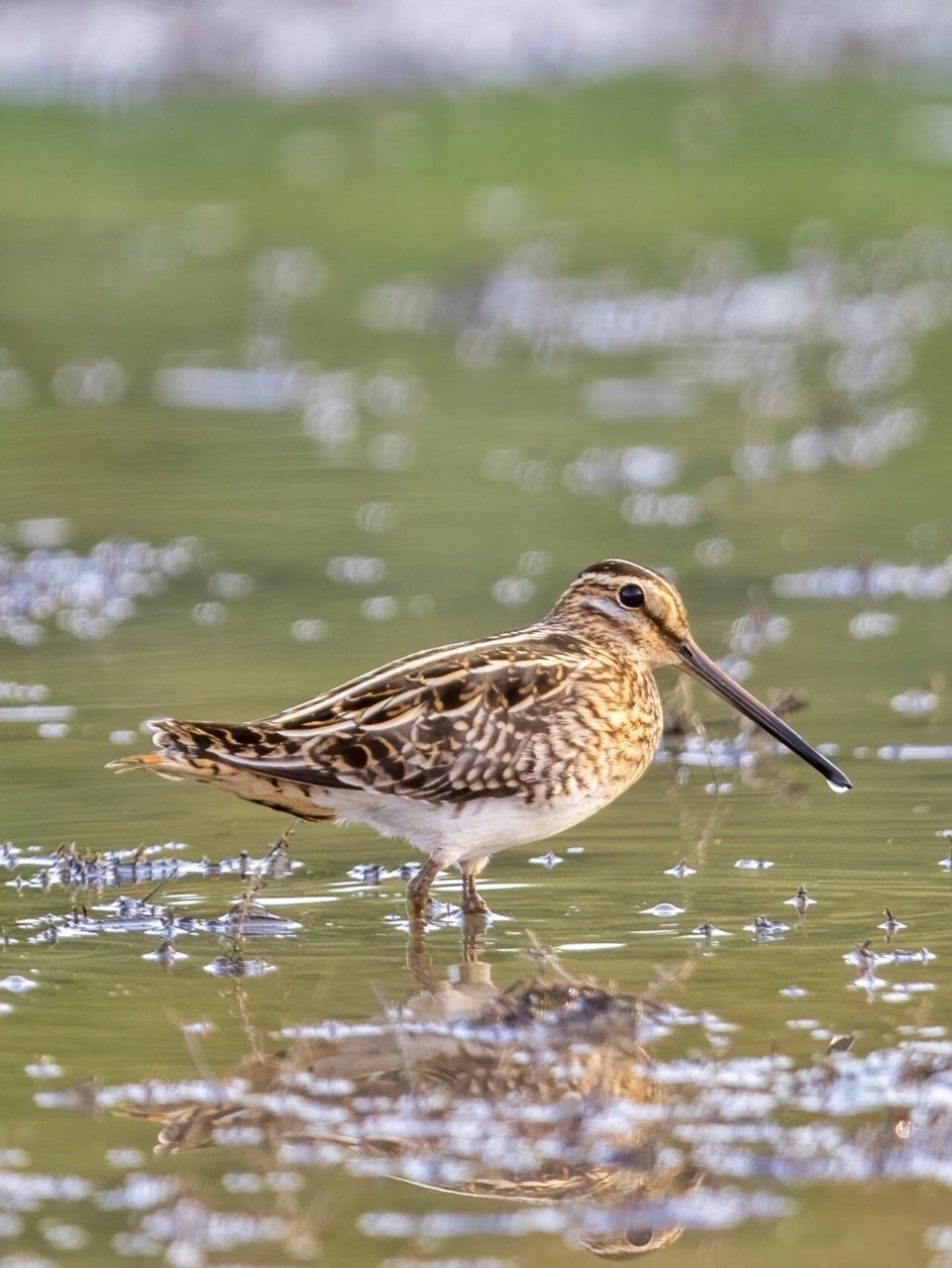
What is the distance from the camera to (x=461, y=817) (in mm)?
6973

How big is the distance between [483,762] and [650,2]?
30.3 meters

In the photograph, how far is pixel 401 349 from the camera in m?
18.4

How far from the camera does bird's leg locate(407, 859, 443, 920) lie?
6941mm

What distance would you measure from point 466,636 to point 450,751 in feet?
10.7

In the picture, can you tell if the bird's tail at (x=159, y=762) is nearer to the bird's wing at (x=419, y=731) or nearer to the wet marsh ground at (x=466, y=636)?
the bird's wing at (x=419, y=731)

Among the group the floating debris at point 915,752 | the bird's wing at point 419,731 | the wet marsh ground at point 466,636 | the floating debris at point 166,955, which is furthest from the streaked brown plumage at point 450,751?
the floating debris at point 915,752

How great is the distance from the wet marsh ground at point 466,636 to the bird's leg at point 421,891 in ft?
0.25

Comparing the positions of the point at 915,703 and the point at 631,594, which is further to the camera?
the point at 915,703

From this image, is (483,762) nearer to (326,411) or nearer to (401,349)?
(326,411)

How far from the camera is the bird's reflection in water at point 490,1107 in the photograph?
497 centimetres

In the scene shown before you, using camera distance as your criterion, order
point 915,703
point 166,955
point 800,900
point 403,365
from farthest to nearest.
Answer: point 403,365, point 915,703, point 800,900, point 166,955

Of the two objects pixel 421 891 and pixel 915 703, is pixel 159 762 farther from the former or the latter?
pixel 915 703

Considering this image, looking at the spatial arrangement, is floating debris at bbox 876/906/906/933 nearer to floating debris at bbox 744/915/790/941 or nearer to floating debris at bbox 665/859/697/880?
floating debris at bbox 744/915/790/941

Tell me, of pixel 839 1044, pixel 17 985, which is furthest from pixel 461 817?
pixel 839 1044
